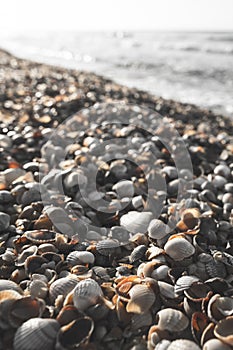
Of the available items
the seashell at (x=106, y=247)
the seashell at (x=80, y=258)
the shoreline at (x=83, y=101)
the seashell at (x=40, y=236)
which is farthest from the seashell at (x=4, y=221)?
the shoreline at (x=83, y=101)

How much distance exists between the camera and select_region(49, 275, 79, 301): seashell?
1.99 metres

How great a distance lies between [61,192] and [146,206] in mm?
710

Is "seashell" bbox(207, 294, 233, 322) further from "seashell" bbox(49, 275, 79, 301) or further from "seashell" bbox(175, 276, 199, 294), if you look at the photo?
"seashell" bbox(49, 275, 79, 301)

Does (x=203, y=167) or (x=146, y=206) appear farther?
(x=203, y=167)

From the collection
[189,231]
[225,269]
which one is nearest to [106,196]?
[189,231]

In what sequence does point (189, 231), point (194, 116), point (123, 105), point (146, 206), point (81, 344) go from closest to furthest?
point (81, 344) → point (189, 231) → point (146, 206) → point (123, 105) → point (194, 116)

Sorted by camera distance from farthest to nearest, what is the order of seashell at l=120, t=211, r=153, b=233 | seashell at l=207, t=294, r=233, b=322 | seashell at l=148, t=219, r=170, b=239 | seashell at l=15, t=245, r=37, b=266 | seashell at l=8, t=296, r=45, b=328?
seashell at l=120, t=211, r=153, b=233 < seashell at l=148, t=219, r=170, b=239 < seashell at l=15, t=245, r=37, b=266 < seashell at l=207, t=294, r=233, b=322 < seashell at l=8, t=296, r=45, b=328

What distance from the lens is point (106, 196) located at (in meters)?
3.10

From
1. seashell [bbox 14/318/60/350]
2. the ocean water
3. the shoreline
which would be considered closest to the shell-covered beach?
seashell [bbox 14/318/60/350]

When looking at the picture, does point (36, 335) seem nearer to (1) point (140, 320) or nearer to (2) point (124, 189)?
(1) point (140, 320)

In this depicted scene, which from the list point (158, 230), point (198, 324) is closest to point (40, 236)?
point (158, 230)

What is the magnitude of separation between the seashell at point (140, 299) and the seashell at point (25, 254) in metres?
0.71

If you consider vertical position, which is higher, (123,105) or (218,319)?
(123,105)

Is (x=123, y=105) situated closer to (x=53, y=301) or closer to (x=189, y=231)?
(x=189, y=231)
